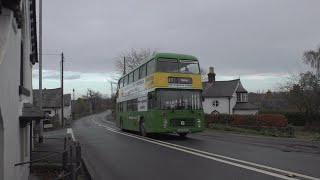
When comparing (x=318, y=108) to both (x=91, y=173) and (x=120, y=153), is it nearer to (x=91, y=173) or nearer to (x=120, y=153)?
(x=120, y=153)

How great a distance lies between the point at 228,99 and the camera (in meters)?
66.9

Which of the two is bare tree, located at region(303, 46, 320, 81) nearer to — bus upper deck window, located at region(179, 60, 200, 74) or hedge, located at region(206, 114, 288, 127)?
hedge, located at region(206, 114, 288, 127)

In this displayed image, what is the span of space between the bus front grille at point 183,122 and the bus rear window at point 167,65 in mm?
2583

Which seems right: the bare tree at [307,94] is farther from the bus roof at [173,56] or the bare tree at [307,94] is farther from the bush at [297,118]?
the bus roof at [173,56]

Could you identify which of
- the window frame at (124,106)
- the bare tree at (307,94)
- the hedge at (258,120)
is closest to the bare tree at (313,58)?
the bare tree at (307,94)

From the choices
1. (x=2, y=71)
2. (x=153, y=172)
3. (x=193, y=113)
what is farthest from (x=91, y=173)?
(x=193, y=113)

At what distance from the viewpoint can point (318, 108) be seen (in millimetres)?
56625

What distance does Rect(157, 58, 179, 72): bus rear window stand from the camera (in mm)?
22781

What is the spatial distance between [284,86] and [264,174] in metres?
52.3

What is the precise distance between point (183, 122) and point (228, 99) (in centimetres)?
4494

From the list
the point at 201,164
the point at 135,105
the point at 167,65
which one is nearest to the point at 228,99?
the point at 135,105

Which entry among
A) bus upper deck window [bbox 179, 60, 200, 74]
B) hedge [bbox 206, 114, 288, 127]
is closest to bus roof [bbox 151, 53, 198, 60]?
bus upper deck window [bbox 179, 60, 200, 74]

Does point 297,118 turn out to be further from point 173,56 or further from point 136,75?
point 173,56

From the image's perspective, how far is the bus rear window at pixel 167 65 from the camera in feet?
74.7
